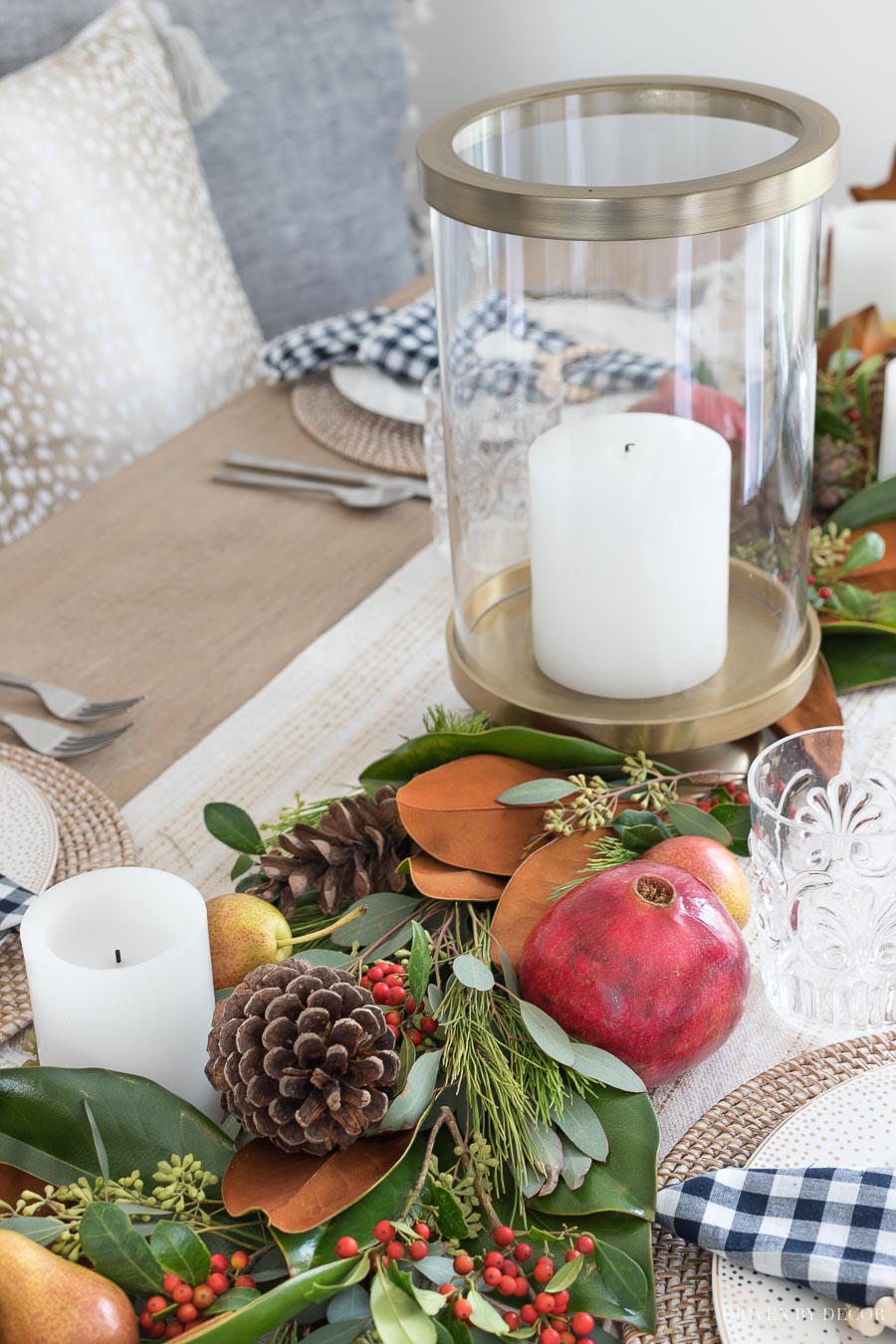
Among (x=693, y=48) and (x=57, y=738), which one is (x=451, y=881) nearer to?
(x=57, y=738)

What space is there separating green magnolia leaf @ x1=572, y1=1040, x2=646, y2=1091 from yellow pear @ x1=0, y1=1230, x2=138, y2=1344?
179 millimetres

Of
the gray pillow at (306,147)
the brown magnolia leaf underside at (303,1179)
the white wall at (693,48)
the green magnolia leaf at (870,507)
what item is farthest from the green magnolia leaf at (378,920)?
the white wall at (693,48)

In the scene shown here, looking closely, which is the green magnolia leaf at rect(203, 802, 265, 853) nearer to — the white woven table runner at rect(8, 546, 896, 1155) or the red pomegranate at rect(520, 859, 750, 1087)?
the white woven table runner at rect(8, 546, 896, 1155)

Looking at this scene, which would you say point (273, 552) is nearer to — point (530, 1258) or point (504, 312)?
point (504, 312)

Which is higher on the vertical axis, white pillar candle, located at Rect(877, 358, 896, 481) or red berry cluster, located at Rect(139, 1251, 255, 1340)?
white pillar candle, located at Rect(877, 358, 896, 481)

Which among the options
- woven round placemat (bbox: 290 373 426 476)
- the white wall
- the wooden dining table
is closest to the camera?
the wooden dining table

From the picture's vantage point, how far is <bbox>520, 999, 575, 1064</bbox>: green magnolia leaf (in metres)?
0.48

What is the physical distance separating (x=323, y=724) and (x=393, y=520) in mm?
265

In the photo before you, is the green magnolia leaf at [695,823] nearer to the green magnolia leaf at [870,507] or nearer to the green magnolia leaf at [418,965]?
the green magnolia leaf at [418,965]

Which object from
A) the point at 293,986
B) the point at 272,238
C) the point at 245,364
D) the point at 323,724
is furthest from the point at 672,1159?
the point at 272,238

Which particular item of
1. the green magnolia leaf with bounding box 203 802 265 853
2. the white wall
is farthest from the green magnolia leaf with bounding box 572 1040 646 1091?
the white wall

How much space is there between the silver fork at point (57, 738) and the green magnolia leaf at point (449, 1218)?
427mm

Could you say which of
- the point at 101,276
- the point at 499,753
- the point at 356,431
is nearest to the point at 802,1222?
the point at 499,753

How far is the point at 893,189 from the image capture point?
1294 millimetres
